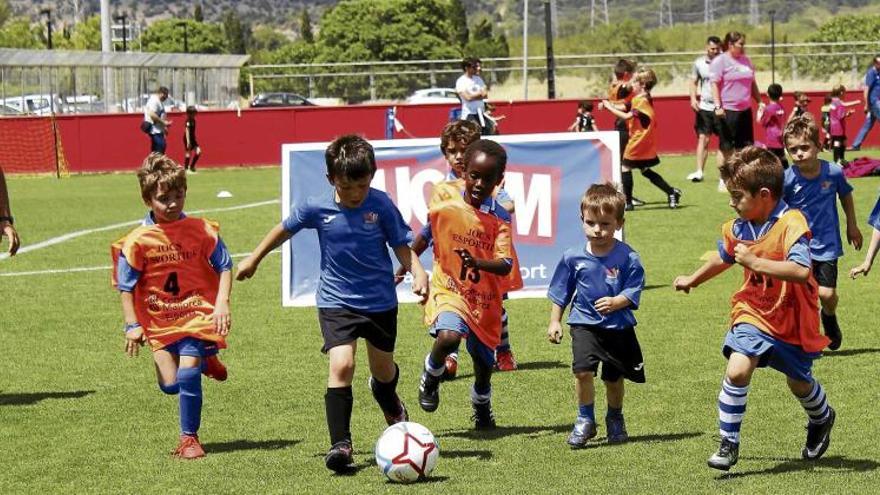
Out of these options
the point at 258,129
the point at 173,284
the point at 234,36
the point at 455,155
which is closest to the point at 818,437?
the point at 455,155

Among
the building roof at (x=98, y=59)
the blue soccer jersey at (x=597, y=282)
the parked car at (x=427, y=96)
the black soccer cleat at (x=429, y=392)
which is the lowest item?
the parked car at (x=427, y=96)

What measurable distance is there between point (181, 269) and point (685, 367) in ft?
12.7

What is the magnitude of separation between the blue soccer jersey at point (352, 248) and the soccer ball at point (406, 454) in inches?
29.1

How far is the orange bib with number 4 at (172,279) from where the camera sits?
26.9ft

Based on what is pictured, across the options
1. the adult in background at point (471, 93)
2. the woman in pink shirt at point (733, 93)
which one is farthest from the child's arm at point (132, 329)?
the adult in background at point (471, 93)

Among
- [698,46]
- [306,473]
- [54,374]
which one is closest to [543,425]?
[306,473]

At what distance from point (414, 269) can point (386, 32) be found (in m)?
102

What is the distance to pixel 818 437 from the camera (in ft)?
24.8

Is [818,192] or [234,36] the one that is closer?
Result: [818,192]

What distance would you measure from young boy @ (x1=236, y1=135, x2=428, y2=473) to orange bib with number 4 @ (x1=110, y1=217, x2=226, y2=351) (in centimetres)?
53

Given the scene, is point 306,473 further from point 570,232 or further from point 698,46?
point 698,46

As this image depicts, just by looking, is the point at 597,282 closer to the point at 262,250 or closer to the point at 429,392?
the point at 429,392

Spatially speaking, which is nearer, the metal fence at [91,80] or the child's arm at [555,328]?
the child's arm at [555,328]

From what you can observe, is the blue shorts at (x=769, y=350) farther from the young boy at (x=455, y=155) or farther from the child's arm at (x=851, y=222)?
the child's arm at (x=851, y=222)
